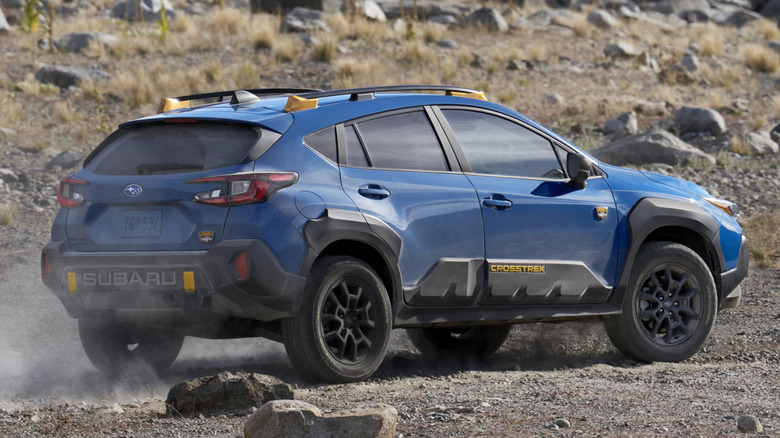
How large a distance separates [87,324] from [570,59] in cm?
2134

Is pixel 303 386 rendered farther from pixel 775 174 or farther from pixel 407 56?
pixel 407 56

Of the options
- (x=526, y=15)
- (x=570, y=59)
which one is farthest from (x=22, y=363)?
(x=526, y=15)

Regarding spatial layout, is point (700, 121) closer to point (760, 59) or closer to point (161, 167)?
point (760, 59)

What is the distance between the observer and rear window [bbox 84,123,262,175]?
6188 millimetres

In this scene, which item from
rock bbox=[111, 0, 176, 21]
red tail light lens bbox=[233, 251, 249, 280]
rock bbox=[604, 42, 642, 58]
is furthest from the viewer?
rock bbox=[111, 0, 176, 21]

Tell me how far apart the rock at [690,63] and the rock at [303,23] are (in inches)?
329

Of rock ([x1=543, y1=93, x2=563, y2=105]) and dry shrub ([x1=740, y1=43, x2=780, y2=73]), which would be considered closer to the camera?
rock ([x1=543, y1=93, x2=563, y2=105])

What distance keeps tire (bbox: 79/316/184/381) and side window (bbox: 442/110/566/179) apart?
2091 mm

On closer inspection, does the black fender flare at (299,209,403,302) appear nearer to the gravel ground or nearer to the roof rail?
the gravel ground

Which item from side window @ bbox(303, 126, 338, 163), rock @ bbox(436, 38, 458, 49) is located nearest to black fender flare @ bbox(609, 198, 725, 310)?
side window @ bbox(303, 126, 338, 163)

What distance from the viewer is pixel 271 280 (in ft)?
19.7

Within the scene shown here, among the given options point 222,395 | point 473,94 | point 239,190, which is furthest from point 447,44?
point 222,395

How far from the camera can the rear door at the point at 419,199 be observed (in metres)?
6.50

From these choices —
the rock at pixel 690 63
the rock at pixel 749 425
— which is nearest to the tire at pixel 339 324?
the rock at pixel 749 425
